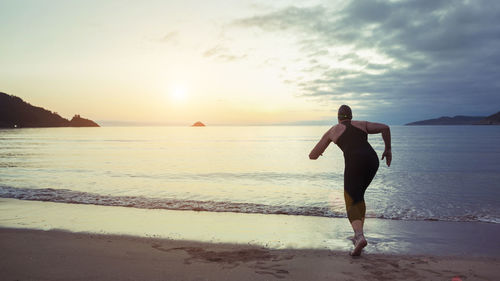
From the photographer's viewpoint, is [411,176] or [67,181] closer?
[67,181]

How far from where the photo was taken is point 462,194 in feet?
49.9

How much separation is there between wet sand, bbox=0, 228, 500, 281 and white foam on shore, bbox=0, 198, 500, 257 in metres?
0.62

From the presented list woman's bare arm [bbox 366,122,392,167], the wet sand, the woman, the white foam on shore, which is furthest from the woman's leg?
woman's bare arm [bbox 366,122,392,167]

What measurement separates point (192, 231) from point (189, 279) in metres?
3.23

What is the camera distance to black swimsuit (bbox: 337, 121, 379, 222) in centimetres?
575

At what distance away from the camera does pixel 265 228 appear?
27.2ft

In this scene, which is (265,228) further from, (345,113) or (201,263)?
(345,113)

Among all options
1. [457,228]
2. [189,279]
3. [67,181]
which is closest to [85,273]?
[189,279]

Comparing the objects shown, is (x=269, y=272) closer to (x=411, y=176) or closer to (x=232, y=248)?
(x=232, y=248)

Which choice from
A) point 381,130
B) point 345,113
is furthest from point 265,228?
point 381,130

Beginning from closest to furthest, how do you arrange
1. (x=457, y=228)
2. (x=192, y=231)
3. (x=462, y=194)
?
(x=192, y=231)
(x=457, y=228)
(x=462, y=194)

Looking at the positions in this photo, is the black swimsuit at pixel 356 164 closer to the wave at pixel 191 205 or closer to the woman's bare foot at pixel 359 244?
the woman's bare foot at pixel 359 244

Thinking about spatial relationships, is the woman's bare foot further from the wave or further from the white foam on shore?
the wave

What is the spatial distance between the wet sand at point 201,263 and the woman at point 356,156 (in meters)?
0.75
